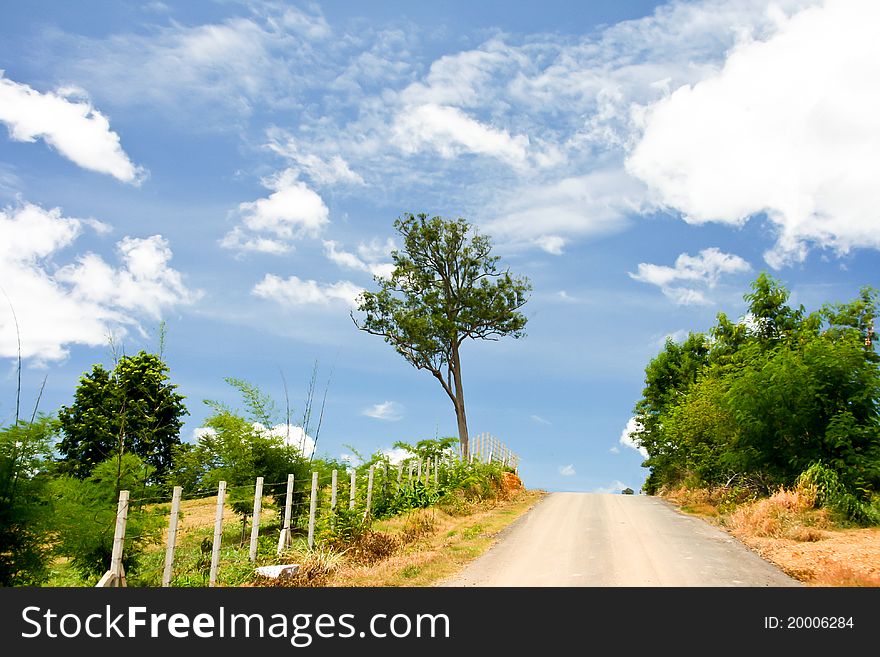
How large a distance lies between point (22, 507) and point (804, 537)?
1638 centimetres

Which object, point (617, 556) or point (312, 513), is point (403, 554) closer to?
point (312, 513)

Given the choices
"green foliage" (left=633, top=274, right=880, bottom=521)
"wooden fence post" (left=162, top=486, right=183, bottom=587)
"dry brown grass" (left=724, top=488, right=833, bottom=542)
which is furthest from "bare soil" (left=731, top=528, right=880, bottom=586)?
"wooden fence post" (left=162, top=486, right=183, bottom=587)

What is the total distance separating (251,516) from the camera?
2116cm

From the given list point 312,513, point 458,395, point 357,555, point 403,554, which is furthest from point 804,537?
point 458,395

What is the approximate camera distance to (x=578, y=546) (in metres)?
16.8

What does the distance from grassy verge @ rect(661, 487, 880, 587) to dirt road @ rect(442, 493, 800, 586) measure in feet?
1.59

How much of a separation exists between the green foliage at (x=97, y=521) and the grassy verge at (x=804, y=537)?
39.6ft

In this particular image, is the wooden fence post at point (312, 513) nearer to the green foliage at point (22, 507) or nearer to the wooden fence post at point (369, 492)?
the wooden fence post at point (369, 492)

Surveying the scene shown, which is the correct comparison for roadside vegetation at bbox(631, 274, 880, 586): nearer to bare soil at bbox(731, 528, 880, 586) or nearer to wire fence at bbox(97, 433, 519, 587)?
bare soil at bbox(731, 528, 880, 586)

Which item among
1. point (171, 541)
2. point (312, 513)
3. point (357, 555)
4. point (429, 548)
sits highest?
point (312, 513)

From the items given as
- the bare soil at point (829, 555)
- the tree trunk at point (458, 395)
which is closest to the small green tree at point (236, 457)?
the bare soil at point (829, 555)

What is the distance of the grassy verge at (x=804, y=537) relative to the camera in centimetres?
1281
